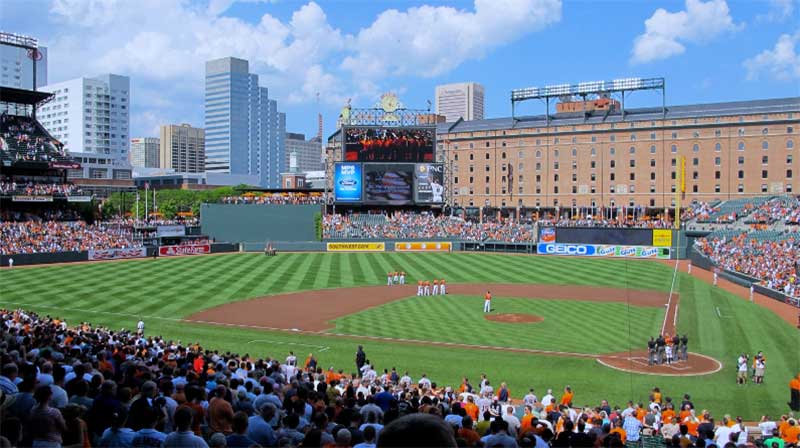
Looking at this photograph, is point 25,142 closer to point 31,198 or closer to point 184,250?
point 31,198

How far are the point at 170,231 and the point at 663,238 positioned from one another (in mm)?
51715

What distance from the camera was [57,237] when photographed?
196 ft

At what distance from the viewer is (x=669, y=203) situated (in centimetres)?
9169

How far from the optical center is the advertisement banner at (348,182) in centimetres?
7725

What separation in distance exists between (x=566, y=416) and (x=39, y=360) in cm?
1011

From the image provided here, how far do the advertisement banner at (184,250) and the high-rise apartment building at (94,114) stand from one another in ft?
395

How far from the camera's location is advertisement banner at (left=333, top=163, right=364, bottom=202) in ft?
253

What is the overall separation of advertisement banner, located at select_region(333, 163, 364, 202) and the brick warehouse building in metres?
13.7

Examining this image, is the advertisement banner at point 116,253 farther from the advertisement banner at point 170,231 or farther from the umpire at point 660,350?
the umpire at point 660,350

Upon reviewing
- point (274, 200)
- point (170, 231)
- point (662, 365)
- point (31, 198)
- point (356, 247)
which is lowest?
point (662, 365)

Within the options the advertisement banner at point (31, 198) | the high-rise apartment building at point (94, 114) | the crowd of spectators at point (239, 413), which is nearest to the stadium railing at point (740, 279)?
the crowd of spectators at point (239, 413)

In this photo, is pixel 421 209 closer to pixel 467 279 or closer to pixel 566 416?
pixel 467 279

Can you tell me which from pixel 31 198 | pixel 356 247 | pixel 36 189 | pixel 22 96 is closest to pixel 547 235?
pixel 356 247

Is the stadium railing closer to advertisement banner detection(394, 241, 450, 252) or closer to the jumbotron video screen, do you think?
advertisement banner detection(394, 241, 450, 252)
